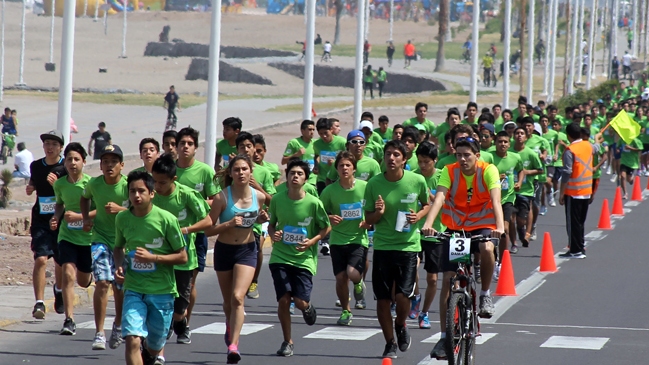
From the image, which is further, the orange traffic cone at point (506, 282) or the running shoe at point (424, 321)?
the orange traffic cone at point (506, 282)

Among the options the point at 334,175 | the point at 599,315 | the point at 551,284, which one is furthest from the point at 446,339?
the point at 551,284

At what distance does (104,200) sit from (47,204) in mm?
1501

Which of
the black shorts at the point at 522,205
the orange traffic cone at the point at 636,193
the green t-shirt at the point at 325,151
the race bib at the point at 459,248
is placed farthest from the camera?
the orange traffic cone at the point at 636,193

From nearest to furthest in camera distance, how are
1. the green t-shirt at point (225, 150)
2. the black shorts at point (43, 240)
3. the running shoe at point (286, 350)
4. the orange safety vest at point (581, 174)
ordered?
the running shoe at point (286, 350) → the black shorts at point (43, 240) → the green t-shirt at point (225, 150) → the orange safety vest at point (581, 174)

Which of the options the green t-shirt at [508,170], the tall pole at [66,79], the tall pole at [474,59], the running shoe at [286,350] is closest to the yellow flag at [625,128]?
the green t-shirt at [508,170]

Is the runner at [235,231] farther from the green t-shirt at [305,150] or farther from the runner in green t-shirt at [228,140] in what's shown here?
the green t-shirt at [305,150]

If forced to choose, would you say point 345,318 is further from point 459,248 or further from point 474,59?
point 474,59

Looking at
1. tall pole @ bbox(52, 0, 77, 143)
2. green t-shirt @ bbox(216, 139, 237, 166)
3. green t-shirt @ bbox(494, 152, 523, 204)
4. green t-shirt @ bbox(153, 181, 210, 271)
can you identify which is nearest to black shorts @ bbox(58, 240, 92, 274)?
green t-shirt @ bbox(153, 181, 210, 271)

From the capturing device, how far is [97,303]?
10797 millimetres

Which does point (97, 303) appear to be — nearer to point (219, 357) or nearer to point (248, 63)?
point (219, 357)

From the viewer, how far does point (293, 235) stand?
427 inches

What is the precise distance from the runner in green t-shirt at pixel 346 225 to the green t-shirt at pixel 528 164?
20.2 ft

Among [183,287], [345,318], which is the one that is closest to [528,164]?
[345,318]

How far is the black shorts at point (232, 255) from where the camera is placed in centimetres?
1045
